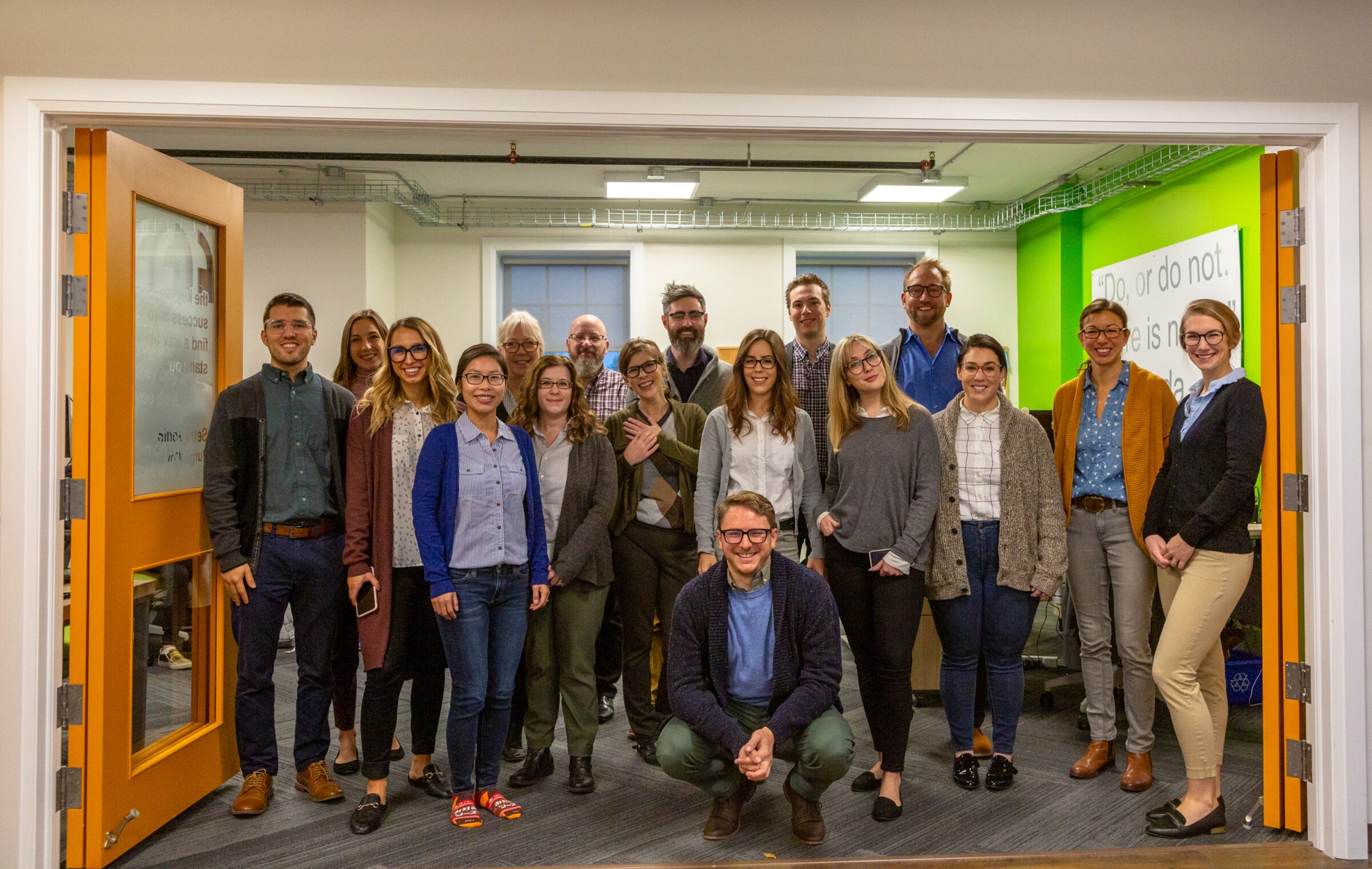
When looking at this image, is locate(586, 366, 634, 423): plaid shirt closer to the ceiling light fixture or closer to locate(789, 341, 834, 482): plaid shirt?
locate(789, 341, 834, 482): plaid shirt

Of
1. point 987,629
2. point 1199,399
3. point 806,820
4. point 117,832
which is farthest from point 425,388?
point 1199,399

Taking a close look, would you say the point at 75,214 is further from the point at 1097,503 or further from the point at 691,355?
the point at 1097,503

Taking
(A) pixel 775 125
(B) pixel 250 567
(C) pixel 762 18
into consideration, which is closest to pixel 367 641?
(B) pixel 250 567

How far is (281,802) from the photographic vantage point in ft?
9.96

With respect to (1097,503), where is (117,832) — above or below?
below

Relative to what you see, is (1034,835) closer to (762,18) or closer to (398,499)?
(398,499)

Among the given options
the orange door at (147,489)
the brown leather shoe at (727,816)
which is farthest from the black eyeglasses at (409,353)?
the brown leather shoe at (727,816)

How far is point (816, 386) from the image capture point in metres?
3.59

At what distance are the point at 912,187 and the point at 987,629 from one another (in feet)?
14.7

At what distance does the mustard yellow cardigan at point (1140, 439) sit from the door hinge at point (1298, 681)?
1.84ft

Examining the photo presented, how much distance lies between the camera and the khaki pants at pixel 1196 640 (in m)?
2.76

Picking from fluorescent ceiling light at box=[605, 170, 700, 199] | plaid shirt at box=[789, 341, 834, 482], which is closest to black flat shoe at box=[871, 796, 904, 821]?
plaid shirt at box=[789, 341, 834, 482]

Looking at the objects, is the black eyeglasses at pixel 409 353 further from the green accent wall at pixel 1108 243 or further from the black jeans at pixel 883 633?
the green accent wall at pixel 1108 243

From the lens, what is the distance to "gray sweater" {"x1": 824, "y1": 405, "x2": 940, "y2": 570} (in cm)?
291
